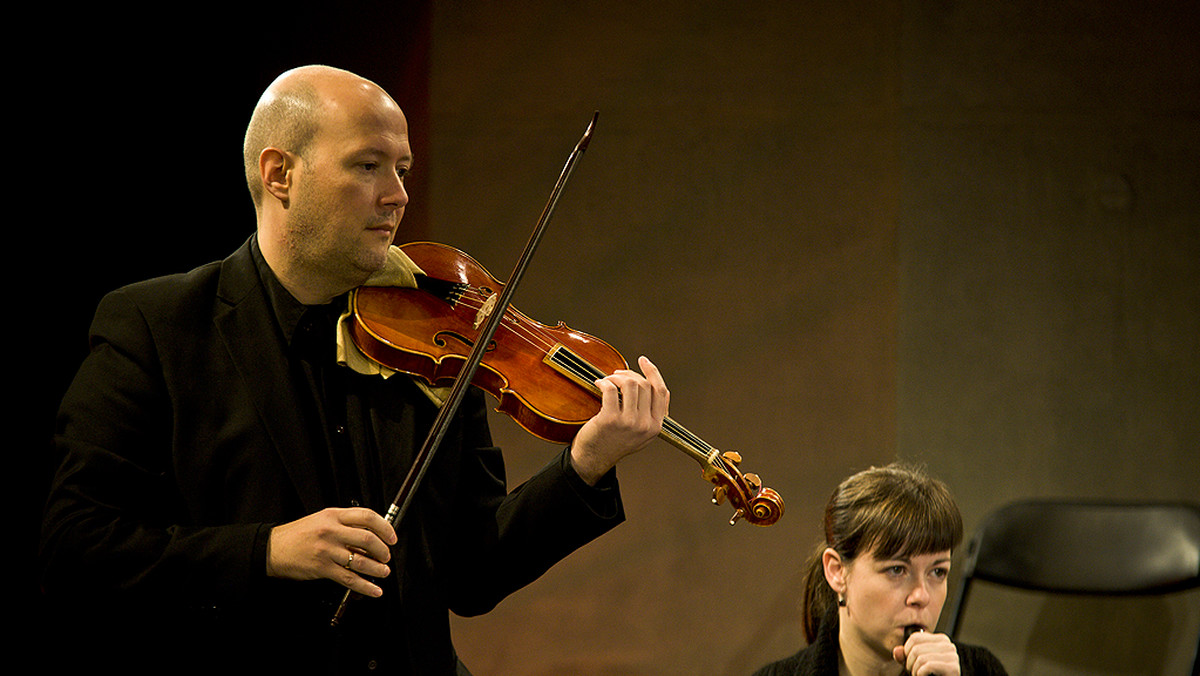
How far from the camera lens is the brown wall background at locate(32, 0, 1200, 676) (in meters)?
2.90

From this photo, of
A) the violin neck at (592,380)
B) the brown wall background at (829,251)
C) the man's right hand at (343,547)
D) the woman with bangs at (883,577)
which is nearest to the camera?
the man's right hand at (343,547)

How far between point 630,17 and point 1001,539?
1726 millimetres

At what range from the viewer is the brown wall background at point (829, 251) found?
2902 millimetres

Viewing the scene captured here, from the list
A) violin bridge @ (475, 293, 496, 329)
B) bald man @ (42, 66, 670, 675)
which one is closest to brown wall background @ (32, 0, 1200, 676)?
violin bridge @ (475, 293, 496, 329)

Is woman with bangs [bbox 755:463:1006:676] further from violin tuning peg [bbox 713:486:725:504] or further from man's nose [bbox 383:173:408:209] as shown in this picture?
man's nose [bbox 383:173:408:209]

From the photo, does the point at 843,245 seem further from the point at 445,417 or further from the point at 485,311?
the point at 445,417

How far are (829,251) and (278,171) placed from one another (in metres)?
1.93

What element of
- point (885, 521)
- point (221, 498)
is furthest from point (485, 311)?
point (885, 521)

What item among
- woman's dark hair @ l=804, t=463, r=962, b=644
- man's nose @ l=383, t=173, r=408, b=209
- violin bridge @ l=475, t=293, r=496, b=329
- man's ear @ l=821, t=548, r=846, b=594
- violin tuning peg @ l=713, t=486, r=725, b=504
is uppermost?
man's nose @ l=383, t=173, r=408, b=209

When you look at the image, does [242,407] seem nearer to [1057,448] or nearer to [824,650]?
[824,650]

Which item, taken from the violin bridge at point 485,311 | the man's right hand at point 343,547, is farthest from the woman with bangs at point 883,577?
the man's right hand at point 343,547

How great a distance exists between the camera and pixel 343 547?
1085mm

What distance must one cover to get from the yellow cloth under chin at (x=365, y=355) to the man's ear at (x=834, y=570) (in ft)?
2.81

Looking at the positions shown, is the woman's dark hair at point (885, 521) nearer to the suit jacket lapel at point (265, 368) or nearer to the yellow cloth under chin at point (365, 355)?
the yellow cloth under chin at point (365, 355)
